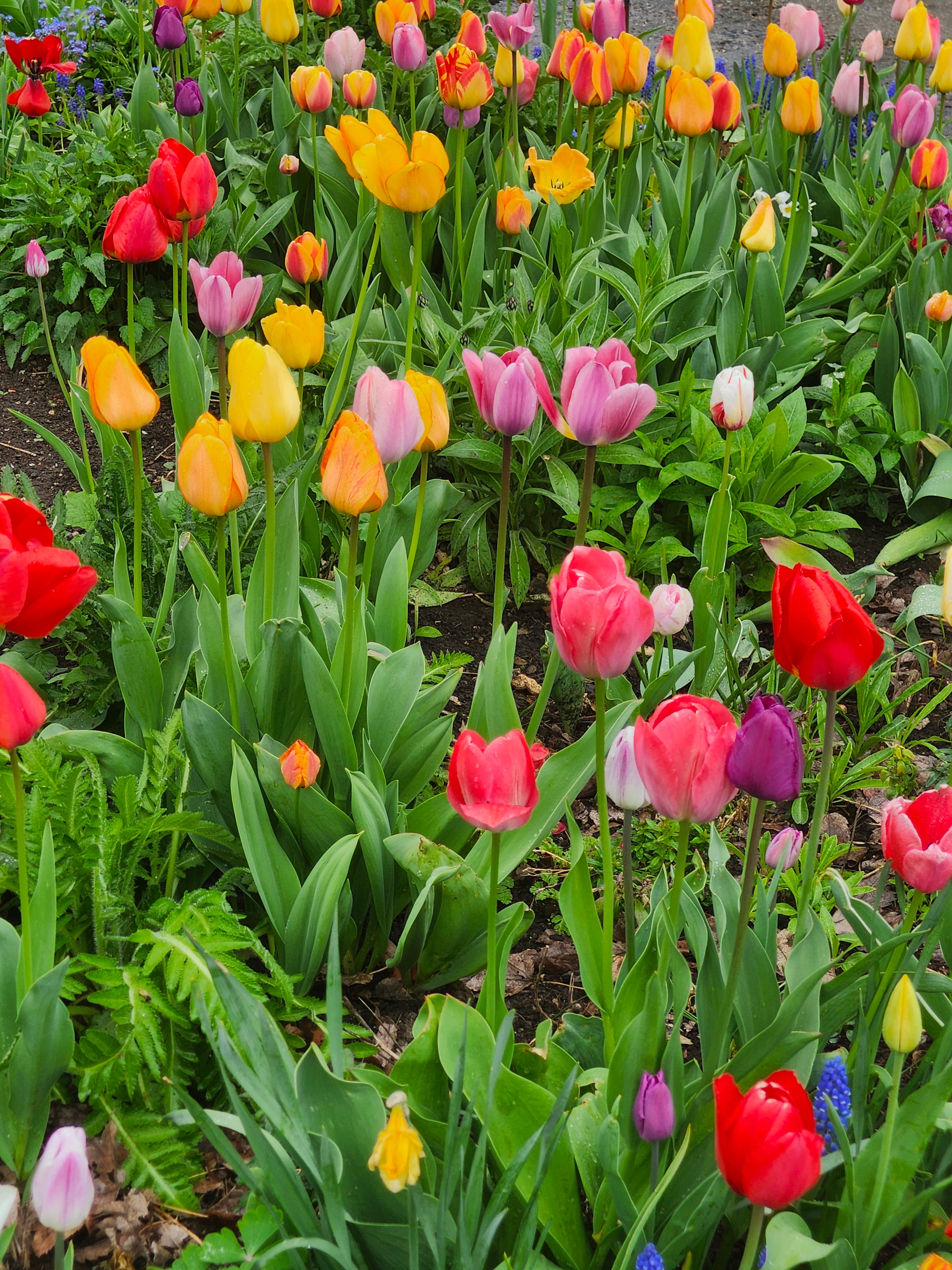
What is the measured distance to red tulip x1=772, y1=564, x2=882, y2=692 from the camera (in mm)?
1026

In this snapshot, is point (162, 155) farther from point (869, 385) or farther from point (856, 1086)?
point (869, 385)

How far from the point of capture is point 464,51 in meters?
2.59

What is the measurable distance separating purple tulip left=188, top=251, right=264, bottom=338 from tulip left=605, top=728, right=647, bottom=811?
1019 mm

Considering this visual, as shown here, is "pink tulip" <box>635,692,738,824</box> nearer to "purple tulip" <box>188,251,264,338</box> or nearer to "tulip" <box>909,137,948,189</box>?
"purple tulip" <box>188,251,264,338</box>

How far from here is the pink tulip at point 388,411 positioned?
1.52 meters

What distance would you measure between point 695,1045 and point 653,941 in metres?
0.52

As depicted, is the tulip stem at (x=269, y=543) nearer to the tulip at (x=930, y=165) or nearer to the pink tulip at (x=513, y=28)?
the pink tulip at (x=513, y=28)

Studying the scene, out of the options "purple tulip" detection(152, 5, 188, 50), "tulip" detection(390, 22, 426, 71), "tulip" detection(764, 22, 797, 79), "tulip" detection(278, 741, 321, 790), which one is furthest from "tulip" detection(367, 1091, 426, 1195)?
"tulip" detection(764, 22, 797, 79)

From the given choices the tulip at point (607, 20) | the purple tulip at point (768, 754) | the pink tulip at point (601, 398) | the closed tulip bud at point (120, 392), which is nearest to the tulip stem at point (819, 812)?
the purple tulip at point (768, 754)

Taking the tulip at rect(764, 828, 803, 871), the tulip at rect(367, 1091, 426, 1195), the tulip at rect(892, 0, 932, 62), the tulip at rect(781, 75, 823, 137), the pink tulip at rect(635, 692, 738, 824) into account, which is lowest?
the tulip at rect(764, 828, 803, 871)

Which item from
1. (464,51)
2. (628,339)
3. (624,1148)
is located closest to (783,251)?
(628,339)

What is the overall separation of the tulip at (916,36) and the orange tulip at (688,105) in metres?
0.99

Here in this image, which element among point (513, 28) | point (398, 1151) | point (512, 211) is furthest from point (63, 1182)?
point (513, 28)

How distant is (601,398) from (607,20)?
2.11m
